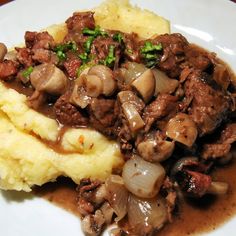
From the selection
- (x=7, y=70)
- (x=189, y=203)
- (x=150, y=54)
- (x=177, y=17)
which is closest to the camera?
(x=189, y=203)

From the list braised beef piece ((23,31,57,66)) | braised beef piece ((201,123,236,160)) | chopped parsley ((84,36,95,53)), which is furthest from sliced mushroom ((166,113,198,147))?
braised beef piece ((23,31,57,66))

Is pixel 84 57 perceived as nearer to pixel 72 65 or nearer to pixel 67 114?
pixel 72 65

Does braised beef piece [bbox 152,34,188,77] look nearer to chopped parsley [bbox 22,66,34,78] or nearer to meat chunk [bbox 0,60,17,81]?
chopped parsley [bbox 22,66,34,78]

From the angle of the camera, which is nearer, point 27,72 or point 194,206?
point 194,206

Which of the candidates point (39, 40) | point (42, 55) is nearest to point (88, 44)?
point (42, 55)

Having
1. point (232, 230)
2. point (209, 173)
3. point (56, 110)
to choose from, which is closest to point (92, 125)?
point (56, 110)

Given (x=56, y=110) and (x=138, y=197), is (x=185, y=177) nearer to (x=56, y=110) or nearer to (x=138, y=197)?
(x=138, y=197)
